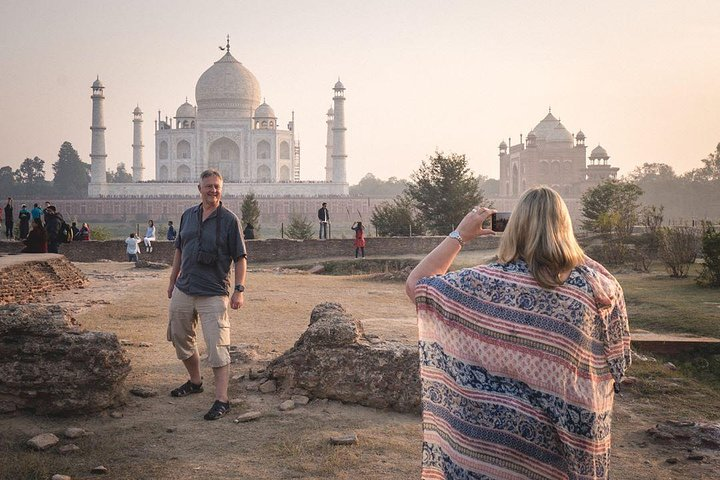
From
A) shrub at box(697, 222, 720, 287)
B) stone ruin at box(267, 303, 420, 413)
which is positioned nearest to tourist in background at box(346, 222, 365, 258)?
shrub at box(697, 222, 720, 287)

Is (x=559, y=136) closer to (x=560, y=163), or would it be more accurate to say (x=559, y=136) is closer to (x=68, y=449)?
(x=560, y=163)

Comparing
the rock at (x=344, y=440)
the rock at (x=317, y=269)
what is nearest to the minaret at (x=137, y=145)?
the rock at (x=317, y=269)

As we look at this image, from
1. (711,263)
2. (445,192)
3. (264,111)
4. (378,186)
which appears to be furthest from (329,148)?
(711,263)

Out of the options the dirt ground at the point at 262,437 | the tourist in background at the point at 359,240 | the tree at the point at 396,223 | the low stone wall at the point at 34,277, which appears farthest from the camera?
the tree at the point at 396,223

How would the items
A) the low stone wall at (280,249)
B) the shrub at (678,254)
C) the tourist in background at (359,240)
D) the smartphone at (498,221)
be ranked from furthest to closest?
1. the low stone wall at (280,249)
2. the tourist in background at (359,240)
3. the shrub at (678,254)
4. the smartphone at (498,221)

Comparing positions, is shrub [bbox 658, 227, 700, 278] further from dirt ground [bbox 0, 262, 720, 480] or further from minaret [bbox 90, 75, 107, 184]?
minaret [bbox 90, 75, 107, 184]

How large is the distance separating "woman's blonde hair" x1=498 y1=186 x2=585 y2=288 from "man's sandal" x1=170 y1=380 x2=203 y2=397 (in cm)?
278

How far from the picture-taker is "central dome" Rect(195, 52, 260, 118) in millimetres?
53781

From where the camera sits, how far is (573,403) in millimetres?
2006

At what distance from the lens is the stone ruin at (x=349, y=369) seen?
4211 mm

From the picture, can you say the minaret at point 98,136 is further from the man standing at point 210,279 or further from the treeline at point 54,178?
the man standing at point 210,279

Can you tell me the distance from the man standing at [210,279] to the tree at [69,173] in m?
55.2

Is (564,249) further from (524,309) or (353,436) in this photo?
(353,436)

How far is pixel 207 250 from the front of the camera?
3.95 m
